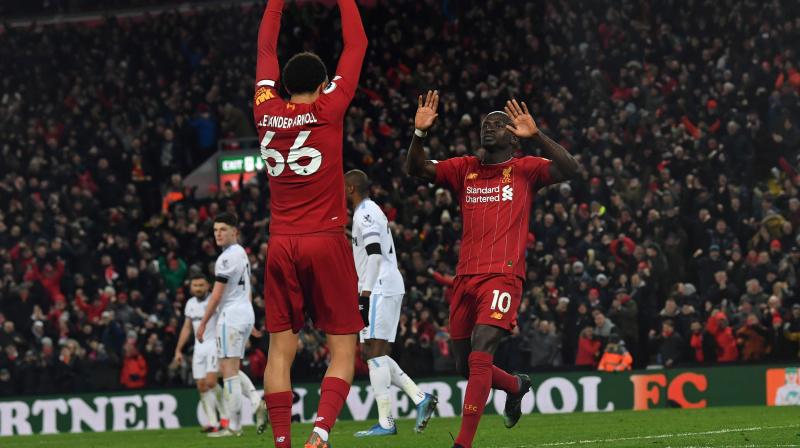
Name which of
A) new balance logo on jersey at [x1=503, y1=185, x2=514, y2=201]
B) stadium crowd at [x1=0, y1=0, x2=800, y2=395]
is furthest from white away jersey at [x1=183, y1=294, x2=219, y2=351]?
new balance logo on jersey at [x1=503, y1=185, x2=514, y2=201]

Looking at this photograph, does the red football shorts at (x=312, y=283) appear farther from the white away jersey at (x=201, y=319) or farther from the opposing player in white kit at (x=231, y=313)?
the white away jersey at (x=201, y=319)

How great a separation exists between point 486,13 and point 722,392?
14.4m

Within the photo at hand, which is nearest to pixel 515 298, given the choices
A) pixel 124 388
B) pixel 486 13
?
pixel 124 388

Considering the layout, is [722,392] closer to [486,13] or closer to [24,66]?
[486,13]

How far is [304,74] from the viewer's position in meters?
8.52

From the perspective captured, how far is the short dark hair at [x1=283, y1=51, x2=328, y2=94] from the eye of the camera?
852 centimetres

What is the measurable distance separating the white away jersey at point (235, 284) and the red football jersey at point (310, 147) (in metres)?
6.67

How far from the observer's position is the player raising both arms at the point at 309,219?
8492mm

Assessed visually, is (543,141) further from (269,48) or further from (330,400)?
(330,400)

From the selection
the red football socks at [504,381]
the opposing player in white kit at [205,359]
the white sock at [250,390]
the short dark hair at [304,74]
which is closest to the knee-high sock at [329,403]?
the short dark hair at [304,74]

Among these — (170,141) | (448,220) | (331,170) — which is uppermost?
(170,141)

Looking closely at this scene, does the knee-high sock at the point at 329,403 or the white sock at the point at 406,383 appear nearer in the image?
the knee-high sock at the point at 329,403

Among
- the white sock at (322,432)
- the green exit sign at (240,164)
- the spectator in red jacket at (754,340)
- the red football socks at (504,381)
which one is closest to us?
the white sock at (322,432)

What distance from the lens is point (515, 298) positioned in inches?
405
